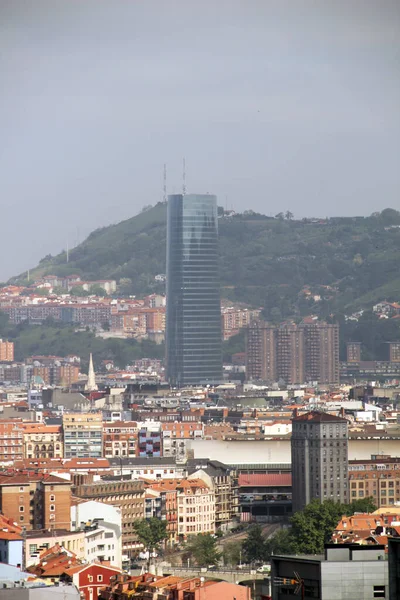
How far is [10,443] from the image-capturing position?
6500 cm

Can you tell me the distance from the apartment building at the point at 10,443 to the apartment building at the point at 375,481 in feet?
36.1

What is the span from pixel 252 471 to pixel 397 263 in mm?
89162

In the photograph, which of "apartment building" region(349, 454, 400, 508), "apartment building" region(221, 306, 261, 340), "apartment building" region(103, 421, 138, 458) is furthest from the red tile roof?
"apartment building" region(221, 306, 261, 340)

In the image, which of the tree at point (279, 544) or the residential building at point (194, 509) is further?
the residential building at point (194, 509)

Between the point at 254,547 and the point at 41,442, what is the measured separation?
22.3m

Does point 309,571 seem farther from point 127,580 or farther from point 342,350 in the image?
point 342,350

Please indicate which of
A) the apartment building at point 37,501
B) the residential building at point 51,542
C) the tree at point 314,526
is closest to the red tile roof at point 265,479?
the tree at point 314,526

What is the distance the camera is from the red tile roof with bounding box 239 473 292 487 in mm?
58000

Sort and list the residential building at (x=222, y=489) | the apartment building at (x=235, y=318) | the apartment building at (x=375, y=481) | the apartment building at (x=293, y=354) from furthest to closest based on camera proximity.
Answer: the apartment building at (x=235, y=318) → the apartment building at (x=293, y=354) → the apartment building at (x=375, y=481) → the residential building at (x=222, y=489)

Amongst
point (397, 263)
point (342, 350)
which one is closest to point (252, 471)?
point (342, 350)

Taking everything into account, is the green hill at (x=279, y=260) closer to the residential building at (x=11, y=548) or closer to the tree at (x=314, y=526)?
the tree at (x=314, y=526)

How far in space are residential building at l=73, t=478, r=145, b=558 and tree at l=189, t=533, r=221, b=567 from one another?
1230 mm

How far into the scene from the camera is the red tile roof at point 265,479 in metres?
58.0

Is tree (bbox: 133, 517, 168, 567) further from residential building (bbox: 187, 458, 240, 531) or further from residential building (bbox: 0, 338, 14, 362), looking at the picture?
residential building (bbox: 0, 338, 14, 362)
